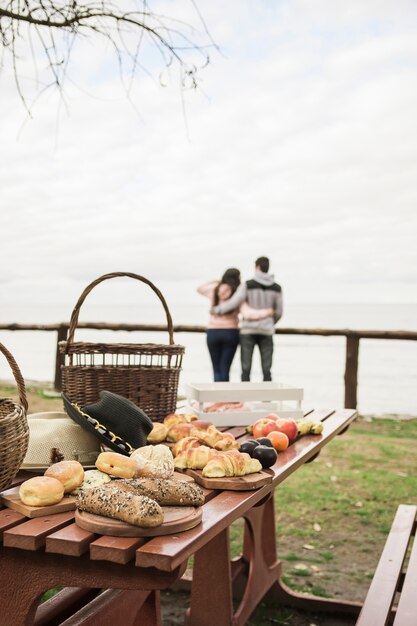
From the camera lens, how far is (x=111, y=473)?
5.61ft

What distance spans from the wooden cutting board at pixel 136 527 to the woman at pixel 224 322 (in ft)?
21.1

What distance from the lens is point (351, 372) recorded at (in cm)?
827

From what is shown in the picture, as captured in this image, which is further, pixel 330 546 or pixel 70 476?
pixel 330 546

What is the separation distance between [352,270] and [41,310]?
41261mm

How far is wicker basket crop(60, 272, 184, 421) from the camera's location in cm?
264

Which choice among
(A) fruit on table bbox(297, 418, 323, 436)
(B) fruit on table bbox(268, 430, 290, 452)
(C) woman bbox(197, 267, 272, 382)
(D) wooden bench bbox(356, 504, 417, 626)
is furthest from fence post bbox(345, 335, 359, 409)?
Answer: (B) fruit on table bbox(268, 430, 290, 452)

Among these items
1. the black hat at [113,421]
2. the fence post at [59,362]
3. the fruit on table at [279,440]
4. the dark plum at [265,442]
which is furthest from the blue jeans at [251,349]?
the black hat at [113,421]

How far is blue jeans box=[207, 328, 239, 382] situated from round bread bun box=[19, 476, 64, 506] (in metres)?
6.41

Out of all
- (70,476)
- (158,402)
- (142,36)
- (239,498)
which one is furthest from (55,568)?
(142,36)

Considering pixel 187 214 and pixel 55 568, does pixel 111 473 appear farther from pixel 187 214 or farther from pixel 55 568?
pixel 187 214

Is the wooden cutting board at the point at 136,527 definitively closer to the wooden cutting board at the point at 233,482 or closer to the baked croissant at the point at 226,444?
the wooden cutting board at the point at 233,482

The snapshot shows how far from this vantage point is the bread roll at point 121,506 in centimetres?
138

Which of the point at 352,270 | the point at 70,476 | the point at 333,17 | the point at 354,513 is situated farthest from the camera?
the point at 352,270

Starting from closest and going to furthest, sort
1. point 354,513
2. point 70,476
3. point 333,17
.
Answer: point 70,476 → point 333,17 → point 354,513
